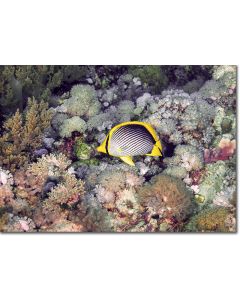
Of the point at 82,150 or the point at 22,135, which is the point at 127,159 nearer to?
the point at 82,150

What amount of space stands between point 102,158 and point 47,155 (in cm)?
55

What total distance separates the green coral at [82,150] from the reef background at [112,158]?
0.01 m

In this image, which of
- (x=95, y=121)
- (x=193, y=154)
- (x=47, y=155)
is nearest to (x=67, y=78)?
(x=95, y=121)

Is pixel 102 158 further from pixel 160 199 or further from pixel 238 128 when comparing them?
pixel 238 128

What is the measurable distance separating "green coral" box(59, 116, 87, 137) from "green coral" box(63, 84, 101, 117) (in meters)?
0.12

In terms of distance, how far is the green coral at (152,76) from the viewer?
4809 mm

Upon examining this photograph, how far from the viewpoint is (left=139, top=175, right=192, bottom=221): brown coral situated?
449 centimetres

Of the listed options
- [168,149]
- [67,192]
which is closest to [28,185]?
[67,192]

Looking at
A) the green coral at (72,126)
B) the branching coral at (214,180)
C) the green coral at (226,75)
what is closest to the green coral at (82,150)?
the green coral at (72,126)

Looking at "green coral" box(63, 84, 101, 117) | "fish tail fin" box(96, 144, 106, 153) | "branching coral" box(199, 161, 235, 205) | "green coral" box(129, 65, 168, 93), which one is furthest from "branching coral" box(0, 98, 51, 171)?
"branching coral" box(199, 161, 235, 205)

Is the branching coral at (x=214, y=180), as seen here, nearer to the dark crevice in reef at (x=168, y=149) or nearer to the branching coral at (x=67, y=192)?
the dark crevice in reef at (x=168, y=149)

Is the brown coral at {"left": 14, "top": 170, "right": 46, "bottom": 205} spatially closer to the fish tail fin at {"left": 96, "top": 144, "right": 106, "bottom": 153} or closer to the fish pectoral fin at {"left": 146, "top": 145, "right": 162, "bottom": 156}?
the fish tail fin at {"left": 96, "top": 144, "right": 106, "bottom": 153}

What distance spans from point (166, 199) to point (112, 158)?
0.68 meters
